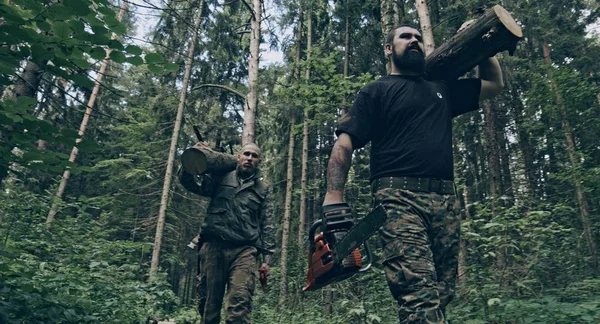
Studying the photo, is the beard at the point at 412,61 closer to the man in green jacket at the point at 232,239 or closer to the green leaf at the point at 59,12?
the green leaf at the point at 59,12

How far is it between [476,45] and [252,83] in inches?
259

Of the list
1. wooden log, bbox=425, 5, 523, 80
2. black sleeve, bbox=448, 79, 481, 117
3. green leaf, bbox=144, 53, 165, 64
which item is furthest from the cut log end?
green leaf, bbox=144, 53, 165, 64

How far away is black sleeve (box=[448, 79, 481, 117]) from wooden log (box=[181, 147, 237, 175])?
10.4ft

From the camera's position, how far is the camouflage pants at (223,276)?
15.9ft

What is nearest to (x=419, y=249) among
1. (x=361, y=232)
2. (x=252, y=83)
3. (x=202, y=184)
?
(x=361, y=232)

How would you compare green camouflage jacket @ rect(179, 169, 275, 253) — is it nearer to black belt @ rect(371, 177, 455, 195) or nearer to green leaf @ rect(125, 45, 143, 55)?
green leaf @ rect(125, 45, 143, 55)

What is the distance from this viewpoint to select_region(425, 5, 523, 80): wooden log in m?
2.91

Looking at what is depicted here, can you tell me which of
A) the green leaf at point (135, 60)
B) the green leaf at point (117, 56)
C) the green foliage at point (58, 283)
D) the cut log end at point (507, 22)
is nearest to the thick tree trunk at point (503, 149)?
the cut log end at point (507, 22)

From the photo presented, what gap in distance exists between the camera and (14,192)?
903cm

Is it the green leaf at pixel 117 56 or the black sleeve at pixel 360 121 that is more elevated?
the green leaf at pixel 117 56

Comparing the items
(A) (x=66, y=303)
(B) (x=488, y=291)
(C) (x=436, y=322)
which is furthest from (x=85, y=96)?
(C) (x=436, y=322)

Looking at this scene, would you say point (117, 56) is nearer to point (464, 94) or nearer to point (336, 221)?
point (336, 221)

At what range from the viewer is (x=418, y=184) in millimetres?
2742

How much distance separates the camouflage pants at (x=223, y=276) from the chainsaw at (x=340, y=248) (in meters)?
2.23
